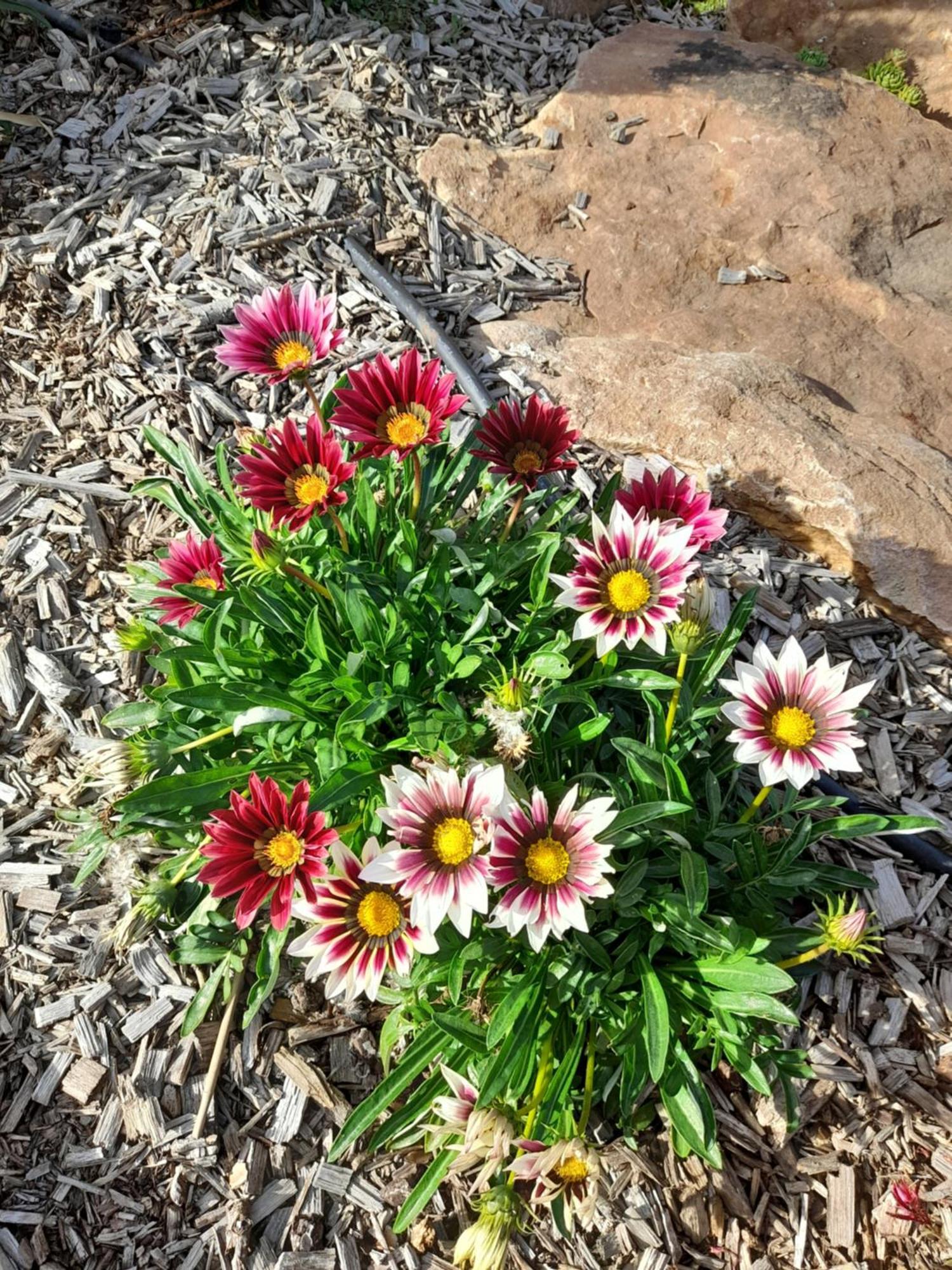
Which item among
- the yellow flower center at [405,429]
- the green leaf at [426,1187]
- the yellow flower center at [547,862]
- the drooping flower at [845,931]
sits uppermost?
the yellow flower center at [405,429]

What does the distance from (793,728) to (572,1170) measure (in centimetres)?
91

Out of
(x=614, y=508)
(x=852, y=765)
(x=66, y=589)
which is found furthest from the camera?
(x=66, y=589)

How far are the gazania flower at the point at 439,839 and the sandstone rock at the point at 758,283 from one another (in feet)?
5.87

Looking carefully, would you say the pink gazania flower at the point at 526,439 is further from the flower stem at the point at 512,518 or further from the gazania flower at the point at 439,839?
the gazania flower at the point at 439,839

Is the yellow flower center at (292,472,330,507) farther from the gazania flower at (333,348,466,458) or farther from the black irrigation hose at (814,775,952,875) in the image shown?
the black irrigation hose at (814,775,952,875)

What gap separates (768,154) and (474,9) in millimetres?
1639

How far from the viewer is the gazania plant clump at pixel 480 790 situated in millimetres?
1759

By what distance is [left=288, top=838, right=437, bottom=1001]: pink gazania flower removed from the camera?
1727 mm

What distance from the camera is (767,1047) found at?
216cm

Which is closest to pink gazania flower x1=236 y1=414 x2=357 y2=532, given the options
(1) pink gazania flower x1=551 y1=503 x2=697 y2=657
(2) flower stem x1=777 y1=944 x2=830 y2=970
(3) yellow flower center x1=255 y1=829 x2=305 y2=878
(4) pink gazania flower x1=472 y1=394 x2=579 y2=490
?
(4) pink gazania flower x1=472 y1=394 x2=579 y2=490

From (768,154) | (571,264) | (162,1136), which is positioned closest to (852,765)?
(162,1136)

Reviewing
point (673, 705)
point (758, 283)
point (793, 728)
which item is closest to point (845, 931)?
point (793, 728)

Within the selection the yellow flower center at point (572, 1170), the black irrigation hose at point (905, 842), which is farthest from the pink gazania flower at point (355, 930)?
the black irrigation hose at point (905, 842)

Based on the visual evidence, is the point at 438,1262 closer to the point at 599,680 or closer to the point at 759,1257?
the point at 759,1257
